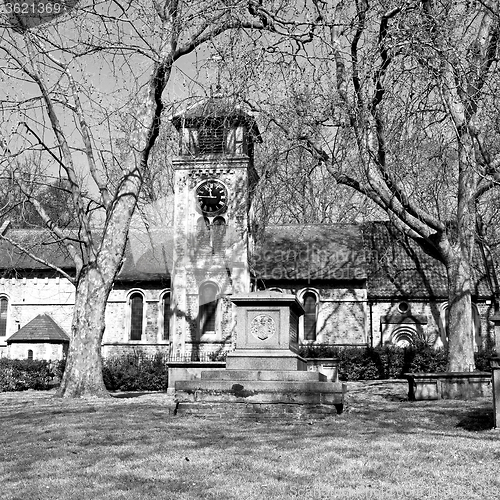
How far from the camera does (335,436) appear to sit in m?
8.97

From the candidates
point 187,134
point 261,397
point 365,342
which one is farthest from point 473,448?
point 187,134

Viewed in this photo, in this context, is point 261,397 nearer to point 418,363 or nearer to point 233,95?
point 233,95

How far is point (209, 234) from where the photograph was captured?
33.0 meters

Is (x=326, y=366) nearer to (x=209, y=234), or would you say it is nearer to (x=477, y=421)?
(x=209, y=234)

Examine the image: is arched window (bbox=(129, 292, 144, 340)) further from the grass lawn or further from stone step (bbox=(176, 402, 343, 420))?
stone step (bbox=(176, 402, 343, 420))

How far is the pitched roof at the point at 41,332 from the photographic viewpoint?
108 ft

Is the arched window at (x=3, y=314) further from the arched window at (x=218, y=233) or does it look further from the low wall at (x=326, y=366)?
the low wall at (x=326, y=366)

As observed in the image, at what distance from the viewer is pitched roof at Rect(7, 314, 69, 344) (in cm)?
3291

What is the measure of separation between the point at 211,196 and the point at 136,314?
7.13 meters

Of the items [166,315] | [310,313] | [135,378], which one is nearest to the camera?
[135,378]

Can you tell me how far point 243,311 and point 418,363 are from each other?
1720 centimetres

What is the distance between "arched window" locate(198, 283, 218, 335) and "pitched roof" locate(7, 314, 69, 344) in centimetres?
691

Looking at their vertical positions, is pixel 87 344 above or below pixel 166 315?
below

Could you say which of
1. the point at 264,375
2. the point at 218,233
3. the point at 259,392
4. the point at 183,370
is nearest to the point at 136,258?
the point at 218,233
